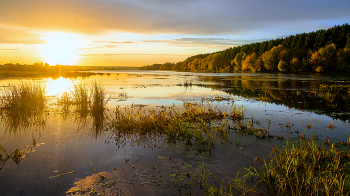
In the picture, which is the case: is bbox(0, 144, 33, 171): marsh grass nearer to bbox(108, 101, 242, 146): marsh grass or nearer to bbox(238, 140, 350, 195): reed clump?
bbox(108, 101, 242, 146): marsh grass

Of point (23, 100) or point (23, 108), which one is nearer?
point (23, 108)

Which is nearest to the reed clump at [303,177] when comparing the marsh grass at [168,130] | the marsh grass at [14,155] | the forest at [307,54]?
the marsh grass at [168,130]

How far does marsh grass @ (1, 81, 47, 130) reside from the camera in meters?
8.66

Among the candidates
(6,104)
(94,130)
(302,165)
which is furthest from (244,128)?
(6,104)

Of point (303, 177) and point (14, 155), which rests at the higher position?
point (303, 177)

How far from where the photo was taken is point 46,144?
6.23m

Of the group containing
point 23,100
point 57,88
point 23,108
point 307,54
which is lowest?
point 23,108

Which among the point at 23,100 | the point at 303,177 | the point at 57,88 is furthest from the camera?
the point at 57,88

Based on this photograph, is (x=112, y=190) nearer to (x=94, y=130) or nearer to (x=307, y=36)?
(x=94, y=130)

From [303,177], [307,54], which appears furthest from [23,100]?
[307,54]

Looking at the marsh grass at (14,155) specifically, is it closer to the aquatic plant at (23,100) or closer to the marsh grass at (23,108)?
the marsh grass at (23,108)

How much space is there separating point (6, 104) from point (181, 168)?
36.4ft

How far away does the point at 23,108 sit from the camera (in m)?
10.8

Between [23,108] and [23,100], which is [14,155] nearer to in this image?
[23,108]
